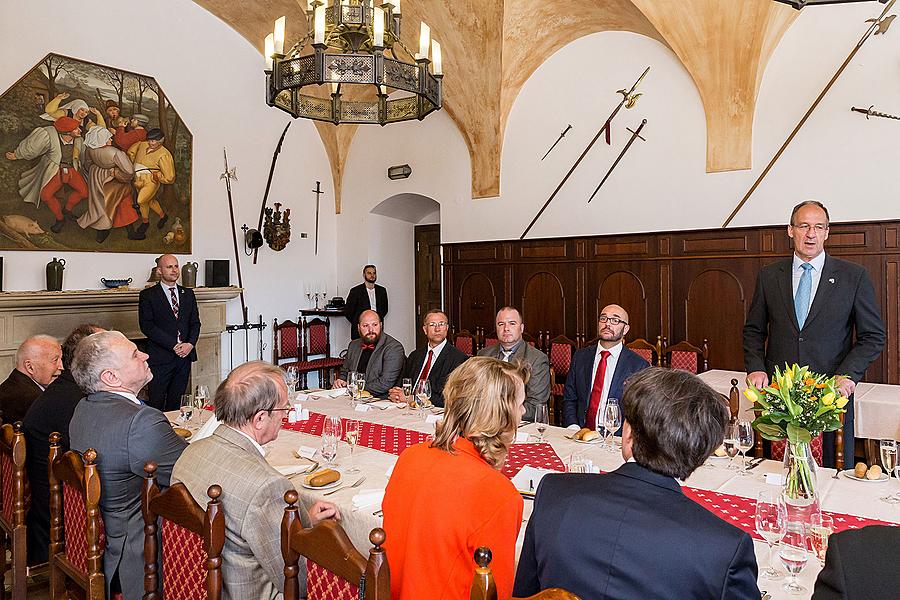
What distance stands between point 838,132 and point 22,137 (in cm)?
861

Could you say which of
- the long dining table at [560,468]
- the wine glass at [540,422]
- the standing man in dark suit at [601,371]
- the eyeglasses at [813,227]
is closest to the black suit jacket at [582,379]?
the standing man in dark suit at [601,371]

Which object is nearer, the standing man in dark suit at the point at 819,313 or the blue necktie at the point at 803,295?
the standing man in dark suit at the point at 819,313

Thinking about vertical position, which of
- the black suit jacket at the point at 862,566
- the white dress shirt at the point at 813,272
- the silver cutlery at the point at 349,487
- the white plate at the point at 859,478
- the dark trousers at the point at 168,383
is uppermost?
the white dress shirt at the point at 813,272

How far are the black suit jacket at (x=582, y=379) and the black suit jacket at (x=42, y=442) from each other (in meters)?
2.99

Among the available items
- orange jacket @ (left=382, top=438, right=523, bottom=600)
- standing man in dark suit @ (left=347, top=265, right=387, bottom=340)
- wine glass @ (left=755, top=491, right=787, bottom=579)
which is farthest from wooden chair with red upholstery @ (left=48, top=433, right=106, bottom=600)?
standing man in dark suit @ (left=347, top=265, right=387, bottom=340)

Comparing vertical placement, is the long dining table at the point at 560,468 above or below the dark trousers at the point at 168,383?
above

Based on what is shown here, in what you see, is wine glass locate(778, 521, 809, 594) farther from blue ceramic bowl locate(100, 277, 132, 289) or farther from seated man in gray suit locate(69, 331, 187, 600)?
blue ceramic bowl locate(100, 277, 132, 289)

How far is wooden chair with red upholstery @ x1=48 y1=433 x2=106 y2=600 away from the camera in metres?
2.23

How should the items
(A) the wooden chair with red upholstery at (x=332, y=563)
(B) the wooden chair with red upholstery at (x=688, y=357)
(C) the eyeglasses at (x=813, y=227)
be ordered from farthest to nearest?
(B) the wooden chair with red upholstery at (x=688, y=357)
(C) the eyeglasses at (x=813, y=227)
(A) the wooden chair with red upholstery at (x=332, y=563)

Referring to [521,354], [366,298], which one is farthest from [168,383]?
[521,354]

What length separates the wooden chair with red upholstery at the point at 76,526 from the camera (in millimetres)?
2232

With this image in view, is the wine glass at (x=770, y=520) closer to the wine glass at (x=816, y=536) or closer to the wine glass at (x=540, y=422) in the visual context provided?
the wine glass at (x=816, y=536)

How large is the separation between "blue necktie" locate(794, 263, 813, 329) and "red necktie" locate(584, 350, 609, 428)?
46.7 inches

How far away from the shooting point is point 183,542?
6.67 feet
